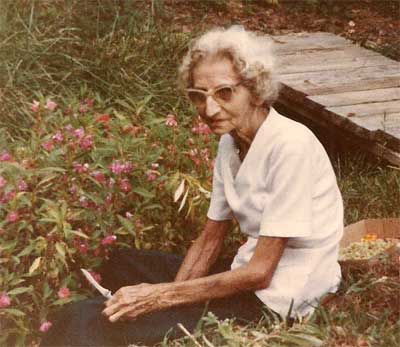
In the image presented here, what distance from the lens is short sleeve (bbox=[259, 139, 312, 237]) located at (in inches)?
125

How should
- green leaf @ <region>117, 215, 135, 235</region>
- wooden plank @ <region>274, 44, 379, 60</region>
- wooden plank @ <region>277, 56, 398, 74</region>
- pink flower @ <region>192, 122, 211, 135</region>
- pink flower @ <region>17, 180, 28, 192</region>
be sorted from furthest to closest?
wooden plank @ <region>274, 44, 379, 60</region>
wooden plank @ <region>277, 56, 398, 74</region>
pink flower @ <region>192, 122, 211, 135</region>
green leaf @ <region>117, 215, 135, 235</region>
pink flower @ <region>17, 180, 28, 192</region>

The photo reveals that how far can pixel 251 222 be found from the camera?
341 centimetres

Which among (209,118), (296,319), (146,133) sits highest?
(209,118)

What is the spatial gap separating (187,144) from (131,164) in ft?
1.96

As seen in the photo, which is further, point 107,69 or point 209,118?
point 107,69

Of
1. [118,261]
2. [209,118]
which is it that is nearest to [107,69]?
[118,261]

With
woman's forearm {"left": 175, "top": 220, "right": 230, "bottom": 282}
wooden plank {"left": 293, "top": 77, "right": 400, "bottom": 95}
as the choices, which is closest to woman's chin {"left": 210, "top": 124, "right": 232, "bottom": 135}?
woman's forearm {"left": 175, "top": 220, "right": 230, "bottom": 282}

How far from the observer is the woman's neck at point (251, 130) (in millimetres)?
3359

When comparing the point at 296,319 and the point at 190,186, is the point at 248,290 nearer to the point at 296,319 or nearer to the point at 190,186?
the point at 296,319

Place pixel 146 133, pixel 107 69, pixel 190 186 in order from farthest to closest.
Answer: pixel 107 69 → pixel 146 133 → pixel 190 186

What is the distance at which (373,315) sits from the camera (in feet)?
10.9

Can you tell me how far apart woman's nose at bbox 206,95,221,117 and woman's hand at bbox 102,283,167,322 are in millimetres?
632

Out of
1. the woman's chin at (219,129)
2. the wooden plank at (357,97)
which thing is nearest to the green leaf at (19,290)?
the woman's chin at (219,129)

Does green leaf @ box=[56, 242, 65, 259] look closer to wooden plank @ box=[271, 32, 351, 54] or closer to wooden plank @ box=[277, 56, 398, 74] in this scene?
wooden plank @ box=[277, 56, 398, 74]
